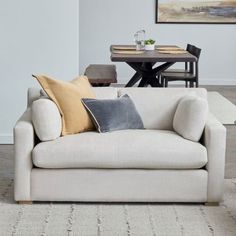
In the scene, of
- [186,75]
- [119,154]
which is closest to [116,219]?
[119,154]

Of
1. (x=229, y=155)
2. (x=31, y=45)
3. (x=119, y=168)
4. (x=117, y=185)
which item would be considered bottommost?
(x=229, y=155)

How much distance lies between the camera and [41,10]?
5.16m

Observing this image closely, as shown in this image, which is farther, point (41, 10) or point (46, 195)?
point (41, 10)

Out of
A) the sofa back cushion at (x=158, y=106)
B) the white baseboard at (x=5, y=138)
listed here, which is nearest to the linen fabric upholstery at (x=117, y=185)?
the sofa back cushion at (x=158, y=106)

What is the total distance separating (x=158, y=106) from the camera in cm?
426

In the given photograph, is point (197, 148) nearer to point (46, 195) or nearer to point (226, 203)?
point (226, 203)

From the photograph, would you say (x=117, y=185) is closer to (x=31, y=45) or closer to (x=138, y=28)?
(x=31, y=45)

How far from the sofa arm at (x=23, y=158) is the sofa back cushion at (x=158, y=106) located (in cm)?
94

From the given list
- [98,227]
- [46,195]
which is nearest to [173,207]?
[98,227]

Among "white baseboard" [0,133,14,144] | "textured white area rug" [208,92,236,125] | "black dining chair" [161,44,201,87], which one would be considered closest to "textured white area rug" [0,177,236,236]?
"white baseboard" [0,133,14,144]

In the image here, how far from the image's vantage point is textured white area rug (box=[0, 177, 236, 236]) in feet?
10.9

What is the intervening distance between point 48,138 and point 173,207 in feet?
3.10

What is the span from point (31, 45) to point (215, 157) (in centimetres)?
226

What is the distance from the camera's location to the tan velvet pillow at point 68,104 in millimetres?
3934
